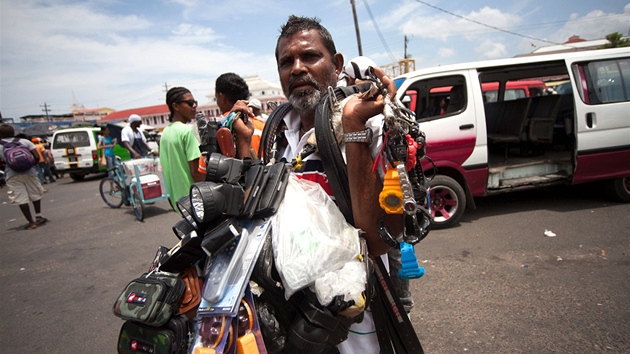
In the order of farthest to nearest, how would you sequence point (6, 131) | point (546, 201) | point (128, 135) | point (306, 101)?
point (128, 135) < point (6, 131) < point (546, 201) < point (306, 101)

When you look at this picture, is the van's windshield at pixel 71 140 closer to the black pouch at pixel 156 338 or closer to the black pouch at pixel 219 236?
the black pouch at pixel 156 338

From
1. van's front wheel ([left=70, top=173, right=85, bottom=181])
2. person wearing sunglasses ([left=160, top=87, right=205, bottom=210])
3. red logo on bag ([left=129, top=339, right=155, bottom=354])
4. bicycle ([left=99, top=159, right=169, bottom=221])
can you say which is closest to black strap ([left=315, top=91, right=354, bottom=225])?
red logo on bag ([left=129, top=339, right=155, bottom=354])

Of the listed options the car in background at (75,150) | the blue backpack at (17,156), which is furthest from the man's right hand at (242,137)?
the car in background at (75,150)

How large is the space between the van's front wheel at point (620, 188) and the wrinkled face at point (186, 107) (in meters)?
5.53

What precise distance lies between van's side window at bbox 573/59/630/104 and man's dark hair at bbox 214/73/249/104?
14.4ft

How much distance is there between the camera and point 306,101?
134 cm

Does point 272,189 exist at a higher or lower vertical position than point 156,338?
higher

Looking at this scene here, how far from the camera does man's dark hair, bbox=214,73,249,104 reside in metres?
3.03

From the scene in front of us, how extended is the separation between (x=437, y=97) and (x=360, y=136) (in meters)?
5.48

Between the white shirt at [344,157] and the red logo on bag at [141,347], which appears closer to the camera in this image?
the red logo on bag at [141,347]

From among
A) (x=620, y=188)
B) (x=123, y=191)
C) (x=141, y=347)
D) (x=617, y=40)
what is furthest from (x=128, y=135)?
(x=617, y=40)

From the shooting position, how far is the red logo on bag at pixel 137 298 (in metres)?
0.86

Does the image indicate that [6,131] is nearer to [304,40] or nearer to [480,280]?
[304,40]

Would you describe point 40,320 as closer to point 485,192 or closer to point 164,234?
point 164,234
